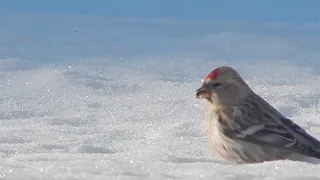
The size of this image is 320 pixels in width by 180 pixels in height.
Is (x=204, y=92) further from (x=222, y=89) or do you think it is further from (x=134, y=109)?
(x=134, y=109)

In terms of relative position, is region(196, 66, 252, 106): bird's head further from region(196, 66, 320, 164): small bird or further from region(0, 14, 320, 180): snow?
region(0, 14, 320, 180): snow

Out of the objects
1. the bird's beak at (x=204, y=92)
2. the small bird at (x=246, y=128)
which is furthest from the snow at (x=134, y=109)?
the bird's beak at (x=204, y=92)

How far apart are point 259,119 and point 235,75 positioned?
386 mm

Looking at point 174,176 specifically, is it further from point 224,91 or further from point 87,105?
point 87,105

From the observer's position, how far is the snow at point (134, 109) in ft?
13.4

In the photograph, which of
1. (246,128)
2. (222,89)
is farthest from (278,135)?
(222,89)

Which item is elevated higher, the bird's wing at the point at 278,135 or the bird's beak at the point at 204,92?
the bird's beak at the point at 204,92

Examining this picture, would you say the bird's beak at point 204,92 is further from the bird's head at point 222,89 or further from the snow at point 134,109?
the snow at point 134,109

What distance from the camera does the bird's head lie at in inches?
200

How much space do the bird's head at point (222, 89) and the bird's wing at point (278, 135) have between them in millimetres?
225

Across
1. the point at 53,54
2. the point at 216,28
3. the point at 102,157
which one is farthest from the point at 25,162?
the point at 216,28

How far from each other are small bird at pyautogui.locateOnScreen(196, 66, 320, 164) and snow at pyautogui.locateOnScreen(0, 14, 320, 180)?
133 millimetres

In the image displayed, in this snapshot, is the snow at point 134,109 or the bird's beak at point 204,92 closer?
the snow at point 134,109

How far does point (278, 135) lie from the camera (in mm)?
4703
